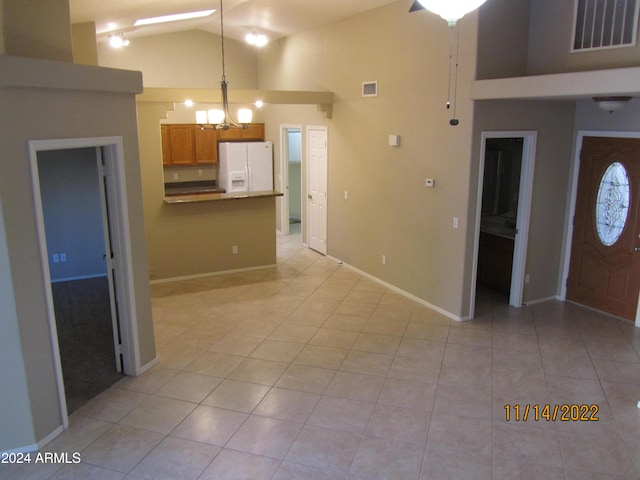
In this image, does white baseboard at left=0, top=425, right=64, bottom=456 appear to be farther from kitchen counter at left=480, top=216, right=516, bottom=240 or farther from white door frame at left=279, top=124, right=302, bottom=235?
white door frame at left=279, top=124, right=302, bottom=235

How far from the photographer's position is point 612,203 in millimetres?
5531

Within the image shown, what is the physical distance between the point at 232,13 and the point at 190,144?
268 cm

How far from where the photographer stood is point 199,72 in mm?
9117

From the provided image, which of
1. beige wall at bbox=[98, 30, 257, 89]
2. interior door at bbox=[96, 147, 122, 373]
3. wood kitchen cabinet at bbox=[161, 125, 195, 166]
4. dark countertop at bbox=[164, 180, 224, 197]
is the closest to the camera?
interior door at bbox=[96, 147, 122, 373]

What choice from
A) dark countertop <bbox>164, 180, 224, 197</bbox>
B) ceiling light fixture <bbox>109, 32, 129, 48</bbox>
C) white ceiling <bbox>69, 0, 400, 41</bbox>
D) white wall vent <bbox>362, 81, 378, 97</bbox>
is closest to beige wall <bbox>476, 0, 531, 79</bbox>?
white ceiling <bbox>69, 0, 400, 41</bbox>

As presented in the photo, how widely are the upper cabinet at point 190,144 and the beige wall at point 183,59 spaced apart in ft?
2.61

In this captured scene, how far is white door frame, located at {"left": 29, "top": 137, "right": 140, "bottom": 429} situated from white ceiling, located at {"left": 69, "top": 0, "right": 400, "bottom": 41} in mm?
1438

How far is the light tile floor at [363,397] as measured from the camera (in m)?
3.22

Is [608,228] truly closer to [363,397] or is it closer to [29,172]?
[363,397]

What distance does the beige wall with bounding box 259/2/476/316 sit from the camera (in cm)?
536

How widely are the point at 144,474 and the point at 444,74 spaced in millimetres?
4573
